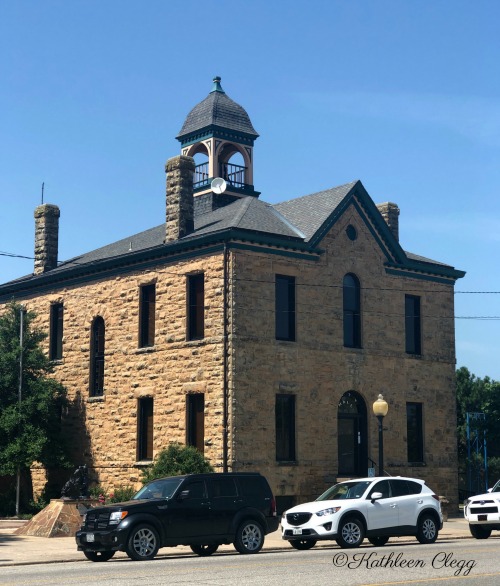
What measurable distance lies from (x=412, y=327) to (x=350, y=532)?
55.8ft

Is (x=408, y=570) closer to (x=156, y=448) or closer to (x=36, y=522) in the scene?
(x=36, y=522)

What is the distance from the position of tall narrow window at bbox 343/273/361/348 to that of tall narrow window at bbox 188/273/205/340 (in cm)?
548

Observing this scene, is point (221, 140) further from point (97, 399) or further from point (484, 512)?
point (484, 512)

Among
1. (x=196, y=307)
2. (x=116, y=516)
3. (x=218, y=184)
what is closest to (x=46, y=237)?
(x=218, y=184)

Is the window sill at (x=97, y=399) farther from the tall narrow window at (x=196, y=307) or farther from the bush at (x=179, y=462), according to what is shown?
the bush at (x=179, y=462)

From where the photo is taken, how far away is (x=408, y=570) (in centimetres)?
1742

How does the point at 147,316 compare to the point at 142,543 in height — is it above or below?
above

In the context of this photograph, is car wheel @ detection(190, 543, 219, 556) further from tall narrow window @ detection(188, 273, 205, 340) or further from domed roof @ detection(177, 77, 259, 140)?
domed roof @ detection(177, 77, 259, 140)

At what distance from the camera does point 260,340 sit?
33781mm

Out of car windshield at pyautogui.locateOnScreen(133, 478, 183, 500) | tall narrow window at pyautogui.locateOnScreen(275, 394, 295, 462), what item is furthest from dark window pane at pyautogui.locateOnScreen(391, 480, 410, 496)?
tall narrow window at pyautogui.locateOnScreen(275, 394, 295, 462)

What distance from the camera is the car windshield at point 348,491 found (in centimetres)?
2408

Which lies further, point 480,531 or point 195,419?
point 195,419

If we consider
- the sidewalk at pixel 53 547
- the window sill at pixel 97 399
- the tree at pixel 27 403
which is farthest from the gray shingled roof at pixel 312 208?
the sidewalk at pixel 53 547

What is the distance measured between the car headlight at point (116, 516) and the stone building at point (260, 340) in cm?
1187
